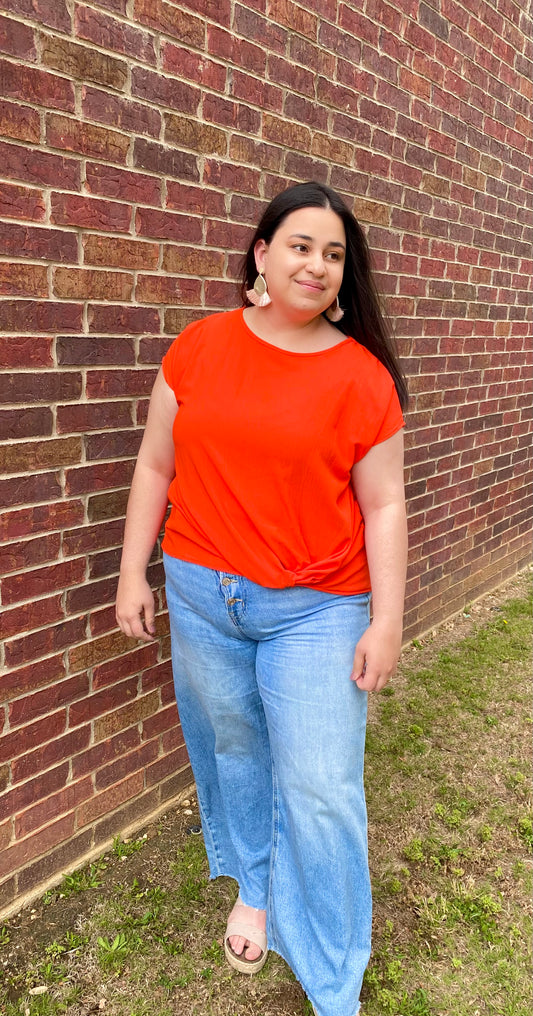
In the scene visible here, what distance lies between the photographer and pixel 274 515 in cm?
184

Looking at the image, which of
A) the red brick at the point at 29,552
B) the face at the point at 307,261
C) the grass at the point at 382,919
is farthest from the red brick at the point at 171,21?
the grass at the point at 382,919

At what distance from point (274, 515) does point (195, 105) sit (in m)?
1.48

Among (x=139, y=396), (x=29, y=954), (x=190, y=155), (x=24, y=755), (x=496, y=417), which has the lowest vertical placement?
(x=29, y=954)

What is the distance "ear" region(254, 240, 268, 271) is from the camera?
1936 millimetres

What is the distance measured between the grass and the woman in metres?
0.34

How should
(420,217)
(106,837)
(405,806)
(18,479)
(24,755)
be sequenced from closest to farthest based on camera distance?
(18,479)
(24,755)
(106,837)
(405,806)
(420,217)

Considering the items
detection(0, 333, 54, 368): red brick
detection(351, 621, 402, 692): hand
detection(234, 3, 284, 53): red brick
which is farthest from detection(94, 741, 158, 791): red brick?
detection(234, 3, 284, 53): red brick

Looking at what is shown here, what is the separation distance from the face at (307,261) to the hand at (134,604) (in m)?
0.86

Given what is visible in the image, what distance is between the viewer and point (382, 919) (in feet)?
8.09

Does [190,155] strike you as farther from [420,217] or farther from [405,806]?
[405,806]

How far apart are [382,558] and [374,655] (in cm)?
24

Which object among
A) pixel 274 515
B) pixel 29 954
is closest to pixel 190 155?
pixel 274 515

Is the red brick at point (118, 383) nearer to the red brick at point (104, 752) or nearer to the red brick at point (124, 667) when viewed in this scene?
the red brick at point (124, 667)

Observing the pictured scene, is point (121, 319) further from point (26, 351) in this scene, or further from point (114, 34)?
point (114, 34)
